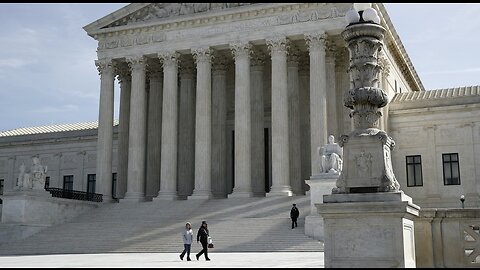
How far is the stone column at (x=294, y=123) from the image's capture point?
4653 cm

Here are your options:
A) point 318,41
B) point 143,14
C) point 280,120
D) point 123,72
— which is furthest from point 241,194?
point 143,14

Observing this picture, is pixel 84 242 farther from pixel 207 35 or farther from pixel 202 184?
pixel 207 35

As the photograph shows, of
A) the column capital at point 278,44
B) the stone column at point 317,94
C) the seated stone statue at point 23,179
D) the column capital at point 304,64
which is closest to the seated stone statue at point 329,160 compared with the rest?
the stone column at point 317,94

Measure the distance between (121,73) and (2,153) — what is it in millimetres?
22137

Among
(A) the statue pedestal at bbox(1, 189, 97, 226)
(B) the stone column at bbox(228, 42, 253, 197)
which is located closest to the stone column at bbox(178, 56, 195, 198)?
(B) the stone column at bbox(228, 42, 253, 197)

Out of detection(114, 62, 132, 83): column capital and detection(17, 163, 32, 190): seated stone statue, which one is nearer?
detection(17, 163, 32, 190): seated stone statue

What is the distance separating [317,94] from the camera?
4256 centimetres

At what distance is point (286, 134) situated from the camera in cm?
4316

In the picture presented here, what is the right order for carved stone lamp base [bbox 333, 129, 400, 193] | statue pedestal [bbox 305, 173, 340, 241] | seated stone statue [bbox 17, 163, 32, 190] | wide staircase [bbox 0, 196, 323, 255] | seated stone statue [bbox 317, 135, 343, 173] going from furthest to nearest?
seated stone statue [bbox 17, 163, 32, 190] < wide staircase [bbox 0, 196, 323, 255] < seated stone statue [bbox 317, 135, 343, 173] < statue pedestal [bbox 305, 173, 340, 241] < carved stone lamp base [bbox 333, 129, 400, 193]

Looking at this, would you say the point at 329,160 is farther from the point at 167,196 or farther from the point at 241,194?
the point at 167,196

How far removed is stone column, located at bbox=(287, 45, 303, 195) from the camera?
153ft

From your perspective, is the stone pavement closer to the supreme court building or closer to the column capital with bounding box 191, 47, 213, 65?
the supreme court building

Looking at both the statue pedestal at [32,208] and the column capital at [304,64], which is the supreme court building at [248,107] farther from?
the statue pedestal at [32,208]

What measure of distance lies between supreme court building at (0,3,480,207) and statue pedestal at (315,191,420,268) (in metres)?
29.1
